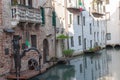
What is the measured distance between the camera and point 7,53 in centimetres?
2214

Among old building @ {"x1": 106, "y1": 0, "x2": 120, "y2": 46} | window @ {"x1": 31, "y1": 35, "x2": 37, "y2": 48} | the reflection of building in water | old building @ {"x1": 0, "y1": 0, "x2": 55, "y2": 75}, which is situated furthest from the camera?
old building @ {"x1": 106, "y1": 0, "x2": 120, "y2": 46}

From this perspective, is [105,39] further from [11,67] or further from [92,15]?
[11,67]

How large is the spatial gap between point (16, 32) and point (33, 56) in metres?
3.35

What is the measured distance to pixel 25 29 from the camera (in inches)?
1012

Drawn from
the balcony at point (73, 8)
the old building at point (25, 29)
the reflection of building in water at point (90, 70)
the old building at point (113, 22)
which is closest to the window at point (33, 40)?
the old building at point (25, 29)

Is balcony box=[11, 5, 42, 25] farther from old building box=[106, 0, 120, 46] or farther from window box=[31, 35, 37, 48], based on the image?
old building box=[106, 0, 120, 46]

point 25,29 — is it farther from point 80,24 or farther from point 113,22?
point 113,22

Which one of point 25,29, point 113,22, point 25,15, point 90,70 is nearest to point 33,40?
point 25,29

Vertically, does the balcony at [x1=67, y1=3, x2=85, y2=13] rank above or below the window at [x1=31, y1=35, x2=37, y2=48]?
above

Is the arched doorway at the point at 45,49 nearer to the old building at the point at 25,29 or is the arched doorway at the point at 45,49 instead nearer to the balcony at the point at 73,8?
the old building at the point at 25,29

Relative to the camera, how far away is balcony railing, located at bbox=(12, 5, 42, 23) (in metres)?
22.9

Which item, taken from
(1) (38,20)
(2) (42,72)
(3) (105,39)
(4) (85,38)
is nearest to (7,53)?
(2) (42,72)

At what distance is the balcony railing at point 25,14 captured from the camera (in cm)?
2292

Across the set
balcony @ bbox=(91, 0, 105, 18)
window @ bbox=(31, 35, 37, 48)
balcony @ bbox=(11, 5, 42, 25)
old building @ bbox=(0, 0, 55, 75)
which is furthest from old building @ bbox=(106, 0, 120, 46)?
balcony @ bbox=(11, 5, 42, 25)
